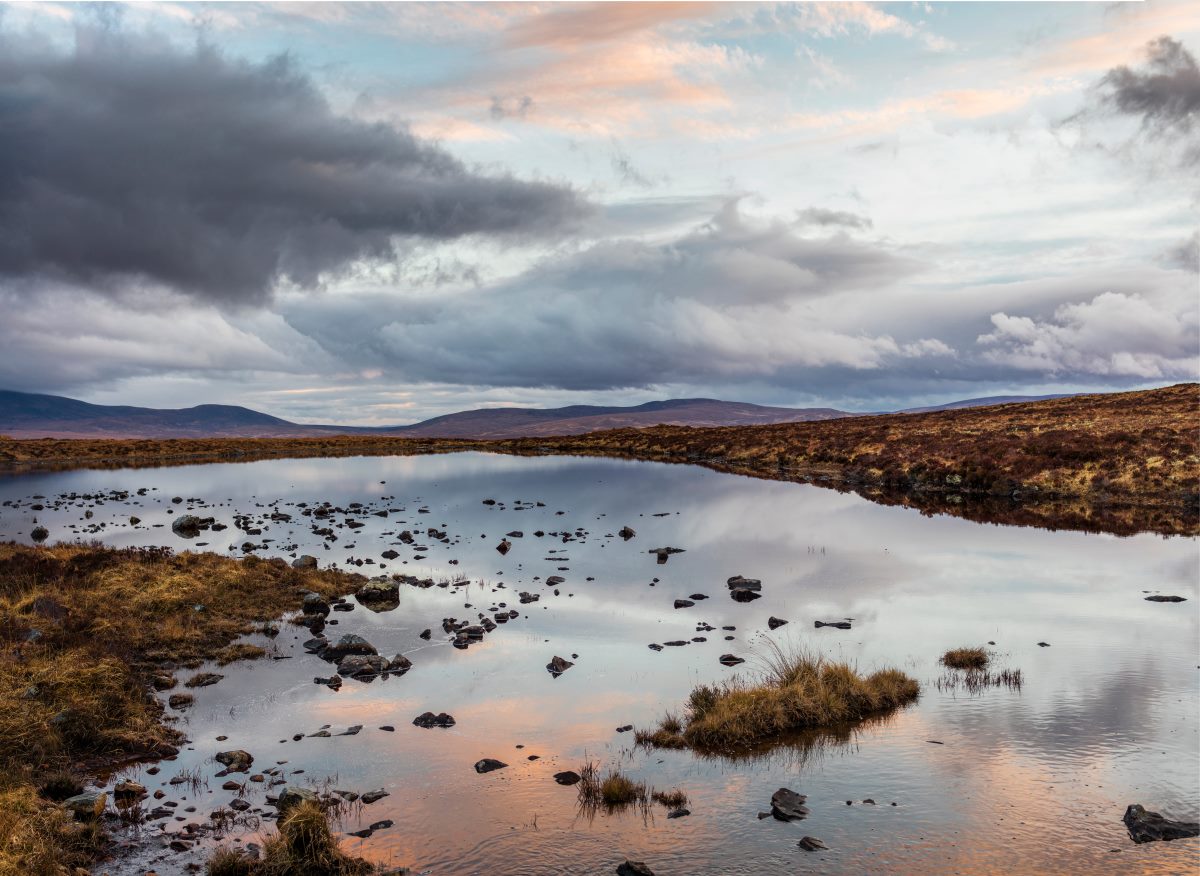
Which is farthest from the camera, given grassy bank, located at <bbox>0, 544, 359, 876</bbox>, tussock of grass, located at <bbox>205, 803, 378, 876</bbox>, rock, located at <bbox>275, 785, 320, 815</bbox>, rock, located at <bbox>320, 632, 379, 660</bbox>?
rock, located at <bbox>320, 632, 379, 660</bbox>

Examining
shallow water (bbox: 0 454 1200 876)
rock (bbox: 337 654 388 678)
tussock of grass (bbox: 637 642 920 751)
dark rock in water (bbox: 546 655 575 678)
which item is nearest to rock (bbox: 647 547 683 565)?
shallow water (bbox: 0 454 1200 876)

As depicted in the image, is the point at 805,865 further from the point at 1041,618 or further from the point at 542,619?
the point at 1041,618

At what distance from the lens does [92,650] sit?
2125cm

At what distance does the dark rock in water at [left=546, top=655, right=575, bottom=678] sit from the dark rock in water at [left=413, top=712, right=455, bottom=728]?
4.09 m

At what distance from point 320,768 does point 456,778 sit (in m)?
2.88

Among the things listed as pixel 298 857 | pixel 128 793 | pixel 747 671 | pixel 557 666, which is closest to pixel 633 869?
pixel 298 857

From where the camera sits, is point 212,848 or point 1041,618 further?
point 1041,618

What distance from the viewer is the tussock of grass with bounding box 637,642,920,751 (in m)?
16.9

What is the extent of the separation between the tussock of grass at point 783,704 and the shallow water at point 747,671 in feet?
2.31

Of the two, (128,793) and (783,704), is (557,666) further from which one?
(128,793)

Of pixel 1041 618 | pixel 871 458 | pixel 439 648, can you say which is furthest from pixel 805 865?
pixel 871 458

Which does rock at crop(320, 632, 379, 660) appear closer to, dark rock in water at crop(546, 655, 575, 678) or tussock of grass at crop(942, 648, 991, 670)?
dark rock in water at crop(546, 655, 575, 678)

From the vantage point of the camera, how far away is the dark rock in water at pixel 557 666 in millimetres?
21675

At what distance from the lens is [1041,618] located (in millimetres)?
27766
